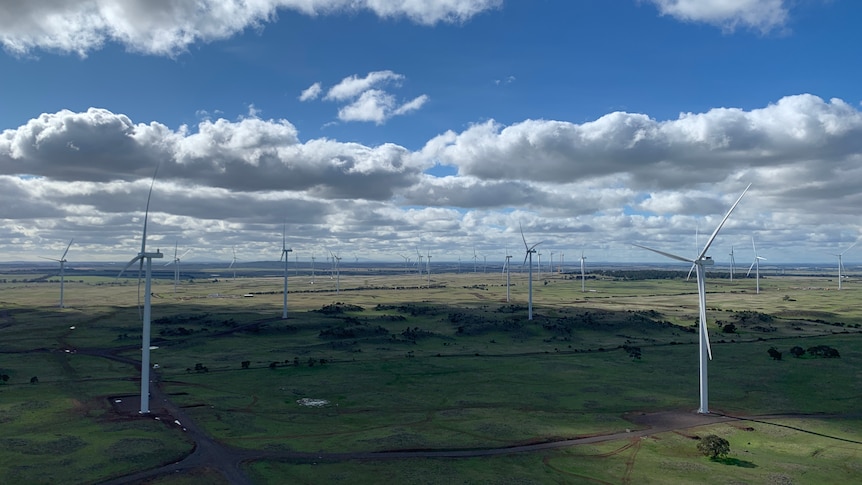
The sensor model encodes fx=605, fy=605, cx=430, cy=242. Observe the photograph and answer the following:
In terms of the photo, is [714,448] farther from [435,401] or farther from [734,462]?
[435,401]

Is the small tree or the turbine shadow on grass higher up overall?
the small tree

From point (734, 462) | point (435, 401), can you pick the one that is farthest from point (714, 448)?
point (435, 401)

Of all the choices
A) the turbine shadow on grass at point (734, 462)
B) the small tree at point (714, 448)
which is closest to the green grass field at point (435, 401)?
the turbine shadow on grass at point (734, 462)

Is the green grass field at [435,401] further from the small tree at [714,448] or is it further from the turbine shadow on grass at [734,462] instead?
the small tree at [714,448]

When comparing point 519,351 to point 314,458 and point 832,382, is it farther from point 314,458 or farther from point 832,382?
point 314,458

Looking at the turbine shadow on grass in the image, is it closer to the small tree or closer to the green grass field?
the green grass field

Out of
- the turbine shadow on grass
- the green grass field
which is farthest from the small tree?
the green grass field
